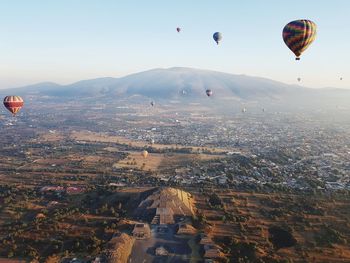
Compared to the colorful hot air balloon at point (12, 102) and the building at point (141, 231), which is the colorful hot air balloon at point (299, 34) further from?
the colorful hot air balloon at point (12, 102)

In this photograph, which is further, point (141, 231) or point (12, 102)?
point (12, 102)

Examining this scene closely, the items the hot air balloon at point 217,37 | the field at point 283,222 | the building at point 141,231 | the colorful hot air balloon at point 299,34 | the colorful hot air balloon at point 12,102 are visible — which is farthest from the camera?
the hot air balloon at point 217,37

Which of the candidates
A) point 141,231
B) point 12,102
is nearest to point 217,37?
point 12,102

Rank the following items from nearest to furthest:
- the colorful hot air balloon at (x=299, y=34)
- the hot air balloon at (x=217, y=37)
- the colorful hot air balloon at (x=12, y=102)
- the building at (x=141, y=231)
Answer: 1. the building at (x=141, y=231)
2. the colorful hot air balloon at (x=299, y=34)
3. the colorful hot air balloon at (x=12, y=102)
4. the hot air balloon at (x=217, y=37)

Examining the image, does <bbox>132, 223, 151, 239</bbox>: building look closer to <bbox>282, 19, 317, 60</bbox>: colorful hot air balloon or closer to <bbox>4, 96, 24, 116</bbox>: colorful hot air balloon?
<bbox>282, 19, 317, 60</bbox>: colorful hot air balloon

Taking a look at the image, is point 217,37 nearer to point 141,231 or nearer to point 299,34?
point 299,34

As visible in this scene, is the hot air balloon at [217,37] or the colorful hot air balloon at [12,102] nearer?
the colorful hot air balloon at [12,102]

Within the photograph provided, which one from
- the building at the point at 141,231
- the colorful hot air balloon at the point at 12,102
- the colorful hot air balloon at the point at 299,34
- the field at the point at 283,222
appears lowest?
the field at the point at 283,222

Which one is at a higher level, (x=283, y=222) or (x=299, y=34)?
(x=299, y=34)

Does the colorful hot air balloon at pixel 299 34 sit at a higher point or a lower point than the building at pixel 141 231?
higher

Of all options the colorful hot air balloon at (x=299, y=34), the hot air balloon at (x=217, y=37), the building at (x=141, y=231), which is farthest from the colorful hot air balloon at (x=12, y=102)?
the colorful hot air balloon at (x=299, y=34)
